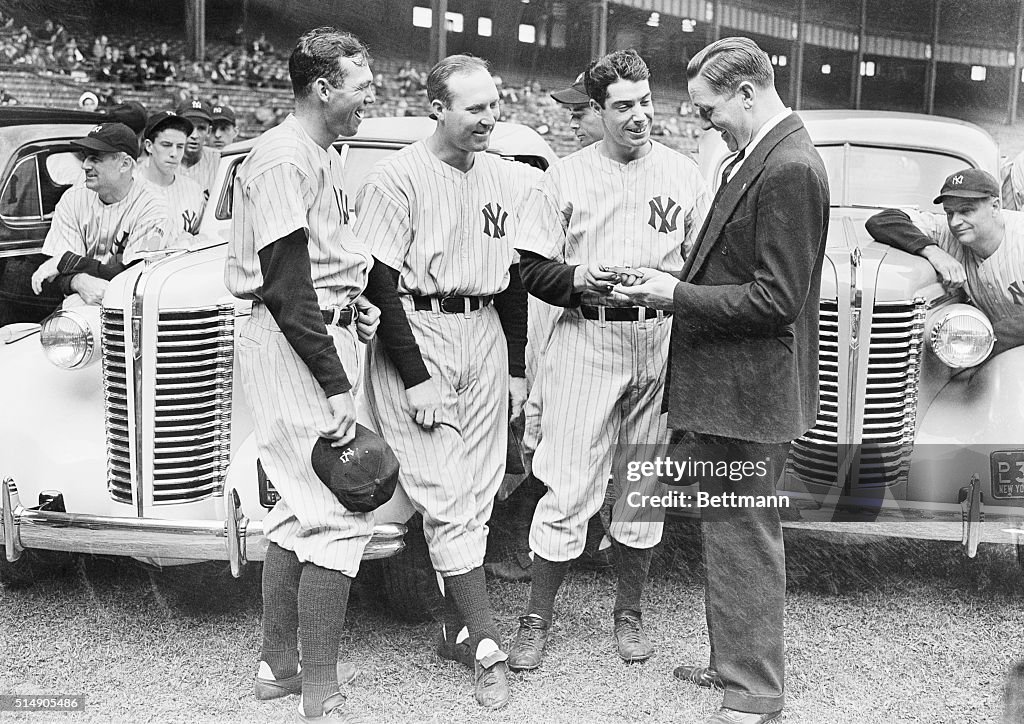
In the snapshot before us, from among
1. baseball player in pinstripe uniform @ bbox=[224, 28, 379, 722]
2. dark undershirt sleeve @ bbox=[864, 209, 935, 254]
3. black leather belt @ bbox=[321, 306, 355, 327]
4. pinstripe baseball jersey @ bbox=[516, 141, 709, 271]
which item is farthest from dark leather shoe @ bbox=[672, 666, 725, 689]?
dark undershirt sleeve @ bbox=[864, 209, 935, 254]

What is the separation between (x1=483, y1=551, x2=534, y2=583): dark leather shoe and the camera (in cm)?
352

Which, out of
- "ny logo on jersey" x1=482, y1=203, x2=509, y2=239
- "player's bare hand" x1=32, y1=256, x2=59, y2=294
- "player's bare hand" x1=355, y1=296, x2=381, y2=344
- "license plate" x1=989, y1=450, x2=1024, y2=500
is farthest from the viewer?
"player's bare hand" x1=32, y1=256, x2=59, y2=294

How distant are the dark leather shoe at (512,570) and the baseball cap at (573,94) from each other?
1574mm

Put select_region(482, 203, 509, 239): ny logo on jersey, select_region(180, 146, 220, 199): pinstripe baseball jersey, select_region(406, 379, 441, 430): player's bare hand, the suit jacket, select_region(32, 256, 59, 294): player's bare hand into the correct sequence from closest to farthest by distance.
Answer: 1. the suit jacket
2. select_region(406, 379, 441, 430): player's bare hand
3. select_region(482, 203, 509, 239): ny logo on jersey
4. select_region(32, 256, 59, 294): player's bare hand
5. select_region(180, 146, 220, 199): pinstripe baseball jersey

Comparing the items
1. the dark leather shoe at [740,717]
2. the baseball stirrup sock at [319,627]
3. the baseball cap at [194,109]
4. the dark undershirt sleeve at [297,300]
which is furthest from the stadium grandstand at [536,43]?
the dark leather shoe at [740,717]

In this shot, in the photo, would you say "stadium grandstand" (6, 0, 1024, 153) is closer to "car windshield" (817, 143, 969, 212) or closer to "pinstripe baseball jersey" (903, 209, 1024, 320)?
"car windshield" (817, 143, 969, 212)

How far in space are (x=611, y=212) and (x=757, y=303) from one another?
699 millimetres

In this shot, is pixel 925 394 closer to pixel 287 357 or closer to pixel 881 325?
pixel 881 325

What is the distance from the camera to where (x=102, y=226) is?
3318 mm

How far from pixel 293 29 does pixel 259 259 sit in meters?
Result: 1.09

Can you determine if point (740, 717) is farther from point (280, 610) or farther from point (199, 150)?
point (199, 150)

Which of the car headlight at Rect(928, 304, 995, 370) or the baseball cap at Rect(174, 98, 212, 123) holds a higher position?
the baseball cap at Rect(174, 98, 212, 123)

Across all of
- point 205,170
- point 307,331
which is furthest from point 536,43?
point 307,331

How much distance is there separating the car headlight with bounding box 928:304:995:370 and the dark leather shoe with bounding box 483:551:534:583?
1532mm
